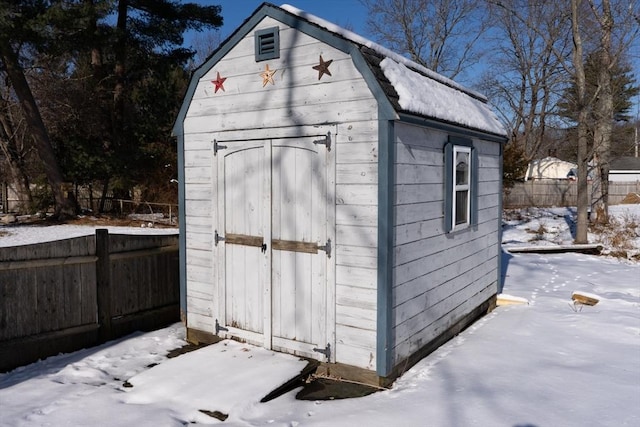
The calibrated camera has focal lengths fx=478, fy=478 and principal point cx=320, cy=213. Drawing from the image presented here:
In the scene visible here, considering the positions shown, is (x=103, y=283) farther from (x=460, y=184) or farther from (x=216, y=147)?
(x=460, y=184)

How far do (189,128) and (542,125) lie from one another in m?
25.6

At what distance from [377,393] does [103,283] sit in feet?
11.0

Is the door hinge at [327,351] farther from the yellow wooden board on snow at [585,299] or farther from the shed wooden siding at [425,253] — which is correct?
the yellow wooden board on snow at [585,299]

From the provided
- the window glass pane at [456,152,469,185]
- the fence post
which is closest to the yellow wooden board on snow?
the window glass pane at [456,152,469,185]

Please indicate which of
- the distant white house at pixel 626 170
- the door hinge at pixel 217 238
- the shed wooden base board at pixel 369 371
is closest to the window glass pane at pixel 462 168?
the shed wooden base board at pixel 369 371

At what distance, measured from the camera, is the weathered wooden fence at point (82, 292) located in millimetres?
4703

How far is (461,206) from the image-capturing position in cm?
596

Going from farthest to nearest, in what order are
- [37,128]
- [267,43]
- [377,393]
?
[37,128] < [267,43] < [377,393]

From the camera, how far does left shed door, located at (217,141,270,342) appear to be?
504cm

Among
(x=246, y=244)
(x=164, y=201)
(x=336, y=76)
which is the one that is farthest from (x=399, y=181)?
(x=164, y=201)

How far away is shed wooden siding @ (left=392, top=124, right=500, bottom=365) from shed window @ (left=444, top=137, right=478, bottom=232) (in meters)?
0.10

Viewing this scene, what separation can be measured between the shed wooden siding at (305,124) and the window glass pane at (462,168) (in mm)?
1840

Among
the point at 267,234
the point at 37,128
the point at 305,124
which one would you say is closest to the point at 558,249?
the point at 267,234

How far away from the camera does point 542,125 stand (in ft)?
87.7
